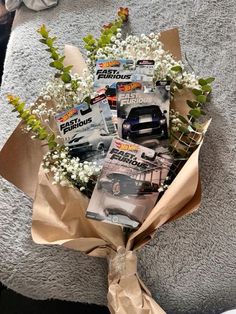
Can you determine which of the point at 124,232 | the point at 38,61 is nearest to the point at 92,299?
the point at 124,232

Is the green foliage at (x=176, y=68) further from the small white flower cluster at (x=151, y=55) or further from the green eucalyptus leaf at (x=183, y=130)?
the green eucalyptus leaf at (x=183, y=130)

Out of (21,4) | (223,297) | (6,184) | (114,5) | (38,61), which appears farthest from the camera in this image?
(21,4)

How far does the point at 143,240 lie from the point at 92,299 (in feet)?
0.75

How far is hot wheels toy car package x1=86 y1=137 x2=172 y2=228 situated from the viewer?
870 mm

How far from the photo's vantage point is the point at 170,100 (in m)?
0.96

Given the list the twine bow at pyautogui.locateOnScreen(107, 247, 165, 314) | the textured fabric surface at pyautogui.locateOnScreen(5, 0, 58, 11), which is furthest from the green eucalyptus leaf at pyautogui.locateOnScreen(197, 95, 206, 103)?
the textured fabric surface at pyautogui.locateOnScreen(5, 0, 58, 11)

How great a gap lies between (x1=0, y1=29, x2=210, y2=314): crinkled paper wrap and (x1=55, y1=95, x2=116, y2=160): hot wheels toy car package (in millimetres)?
81

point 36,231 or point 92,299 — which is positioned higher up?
point 36,231

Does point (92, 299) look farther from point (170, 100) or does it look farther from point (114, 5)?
point (114, 5)

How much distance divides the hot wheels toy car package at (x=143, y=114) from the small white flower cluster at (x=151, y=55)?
0.03 metres

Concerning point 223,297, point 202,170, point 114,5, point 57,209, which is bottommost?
point 223,297

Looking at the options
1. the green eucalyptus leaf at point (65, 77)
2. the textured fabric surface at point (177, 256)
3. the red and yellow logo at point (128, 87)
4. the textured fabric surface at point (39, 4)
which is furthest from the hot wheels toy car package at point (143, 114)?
the textured fabric surface at point (39, 4)

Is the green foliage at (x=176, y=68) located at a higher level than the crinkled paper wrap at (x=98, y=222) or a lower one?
higher

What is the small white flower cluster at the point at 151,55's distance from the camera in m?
0.95
